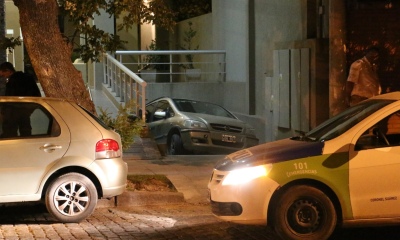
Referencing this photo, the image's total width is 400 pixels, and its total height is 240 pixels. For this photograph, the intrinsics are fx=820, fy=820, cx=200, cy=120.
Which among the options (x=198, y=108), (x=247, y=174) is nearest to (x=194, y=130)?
(x=198, y=108)

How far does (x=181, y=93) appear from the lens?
79.6 feet

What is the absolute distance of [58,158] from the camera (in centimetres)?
981

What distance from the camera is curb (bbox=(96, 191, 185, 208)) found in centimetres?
1112

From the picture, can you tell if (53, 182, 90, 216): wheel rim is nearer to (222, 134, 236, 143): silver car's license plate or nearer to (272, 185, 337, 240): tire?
(272, 185, 337, 240): tire

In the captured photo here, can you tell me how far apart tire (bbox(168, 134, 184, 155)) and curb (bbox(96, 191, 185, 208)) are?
5.87 m

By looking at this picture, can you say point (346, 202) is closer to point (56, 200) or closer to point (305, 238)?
point (305, 238)

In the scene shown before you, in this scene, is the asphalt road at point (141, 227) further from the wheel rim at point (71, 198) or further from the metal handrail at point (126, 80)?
the metal handrail at point (126, 80)

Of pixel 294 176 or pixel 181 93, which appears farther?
pixel 181 93

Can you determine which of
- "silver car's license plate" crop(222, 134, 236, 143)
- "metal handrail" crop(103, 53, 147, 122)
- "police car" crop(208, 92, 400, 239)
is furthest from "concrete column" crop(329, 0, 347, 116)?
"silver car's license plate" crop(222, 134, 236, 143)

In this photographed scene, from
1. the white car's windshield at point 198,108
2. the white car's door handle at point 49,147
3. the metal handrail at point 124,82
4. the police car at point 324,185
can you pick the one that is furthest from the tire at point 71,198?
the white car's windshield at point 198,108

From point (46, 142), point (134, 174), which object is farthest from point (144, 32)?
point (46, 142)

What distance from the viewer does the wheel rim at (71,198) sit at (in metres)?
9.90

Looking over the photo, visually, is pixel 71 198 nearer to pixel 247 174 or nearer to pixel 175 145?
pixel 247 174

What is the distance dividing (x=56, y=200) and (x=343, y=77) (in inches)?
177
